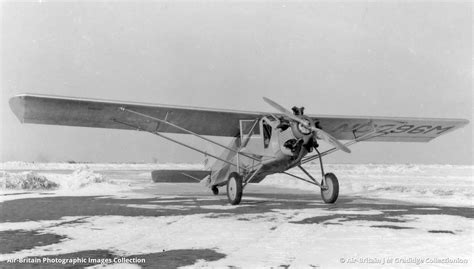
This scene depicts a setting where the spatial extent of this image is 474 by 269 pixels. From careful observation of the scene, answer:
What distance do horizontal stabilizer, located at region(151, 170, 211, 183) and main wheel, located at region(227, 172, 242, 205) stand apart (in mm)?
4307

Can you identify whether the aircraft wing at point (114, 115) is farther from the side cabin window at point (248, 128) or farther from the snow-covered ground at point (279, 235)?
the snow-covered ground at point (279, 235)

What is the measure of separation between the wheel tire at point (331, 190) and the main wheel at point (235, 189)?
225cm

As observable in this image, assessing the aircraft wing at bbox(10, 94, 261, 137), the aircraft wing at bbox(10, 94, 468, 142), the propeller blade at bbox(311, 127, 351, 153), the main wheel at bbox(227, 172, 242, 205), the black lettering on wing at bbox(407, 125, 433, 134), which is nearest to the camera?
the propeller blade at bbox(311, 127, 351, 153)

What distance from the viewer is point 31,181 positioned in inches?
656

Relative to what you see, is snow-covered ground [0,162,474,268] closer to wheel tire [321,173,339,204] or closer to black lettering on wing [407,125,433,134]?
wheel tire [321,173,339,204]

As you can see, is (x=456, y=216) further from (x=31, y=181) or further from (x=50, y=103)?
(x=31, y=181)

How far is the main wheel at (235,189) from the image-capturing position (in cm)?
1050

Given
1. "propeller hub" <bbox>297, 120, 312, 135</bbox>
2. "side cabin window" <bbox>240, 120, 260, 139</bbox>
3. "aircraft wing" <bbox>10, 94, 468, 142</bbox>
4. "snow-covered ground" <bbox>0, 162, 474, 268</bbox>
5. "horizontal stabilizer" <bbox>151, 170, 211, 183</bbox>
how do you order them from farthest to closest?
1. "horizontal stabilizer" <bbox>151, 170, 211, 183</bbox>
2. "side cabin window" <bbox>240, 120, 260, 139</bbox>
3. "aircraft wing" <bbox>10, 94, 468, 142</bbox>
4. "propeller hub" <bbox>297, 120, 312, 135</bbox>
5. "snow-covered ground" <bbox>0, 162, 474, 268</bbox>

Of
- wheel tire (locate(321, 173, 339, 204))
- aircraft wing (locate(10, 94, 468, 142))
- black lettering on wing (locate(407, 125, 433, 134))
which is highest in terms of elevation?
aircraft wing (locate(10, 94, 468, 142))

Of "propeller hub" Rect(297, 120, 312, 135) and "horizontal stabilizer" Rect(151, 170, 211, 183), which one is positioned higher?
"propeller hub" Rect(297, 120, 312, 135)

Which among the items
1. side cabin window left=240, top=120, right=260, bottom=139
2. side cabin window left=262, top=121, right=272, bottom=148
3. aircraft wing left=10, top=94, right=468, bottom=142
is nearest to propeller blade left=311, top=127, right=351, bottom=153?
side cabin window left=262, top=121, right=272, bottom=148

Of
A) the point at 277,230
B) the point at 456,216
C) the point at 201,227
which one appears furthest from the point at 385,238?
the point at 456,216

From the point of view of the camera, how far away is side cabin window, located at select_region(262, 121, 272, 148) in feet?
36.1

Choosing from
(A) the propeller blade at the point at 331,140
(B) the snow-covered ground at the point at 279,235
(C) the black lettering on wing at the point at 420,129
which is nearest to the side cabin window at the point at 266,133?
(A) the propeller blade at the point at 331,140
